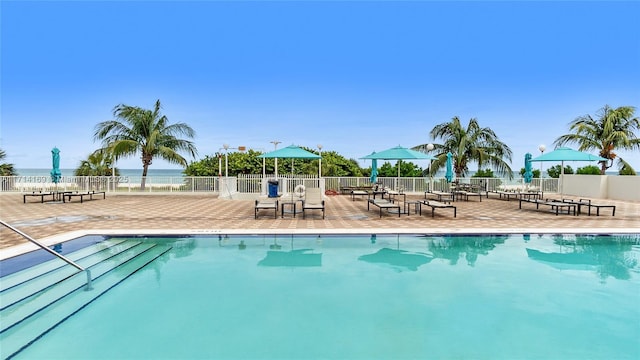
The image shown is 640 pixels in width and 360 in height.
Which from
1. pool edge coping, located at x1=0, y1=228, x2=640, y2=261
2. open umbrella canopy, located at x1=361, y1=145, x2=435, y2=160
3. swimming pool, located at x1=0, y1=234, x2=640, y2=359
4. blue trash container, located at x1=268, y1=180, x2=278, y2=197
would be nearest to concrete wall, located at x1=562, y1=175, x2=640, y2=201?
open umbrella canopy, located at x1=361, y1=145, x2=435, y2=160

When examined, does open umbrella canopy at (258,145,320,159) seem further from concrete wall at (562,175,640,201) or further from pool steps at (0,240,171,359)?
concrete wall at (562,175,640,201)

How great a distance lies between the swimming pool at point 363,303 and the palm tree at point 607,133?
15.5 m

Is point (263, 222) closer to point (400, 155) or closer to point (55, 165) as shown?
point (400, 155)

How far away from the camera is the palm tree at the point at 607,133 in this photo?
18438 mm

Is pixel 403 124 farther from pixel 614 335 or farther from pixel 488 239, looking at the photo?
pixel 614 335

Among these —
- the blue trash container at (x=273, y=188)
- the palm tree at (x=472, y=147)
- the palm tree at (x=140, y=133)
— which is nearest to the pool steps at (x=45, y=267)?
the blue trash container at (x=273, y=188)

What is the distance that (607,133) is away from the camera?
18.7 m

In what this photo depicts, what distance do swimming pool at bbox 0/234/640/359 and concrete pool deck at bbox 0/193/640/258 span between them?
28.5 inches

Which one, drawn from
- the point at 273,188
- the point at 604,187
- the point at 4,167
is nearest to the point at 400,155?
the point at 273,188

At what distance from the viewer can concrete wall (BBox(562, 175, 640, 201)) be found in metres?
15.2

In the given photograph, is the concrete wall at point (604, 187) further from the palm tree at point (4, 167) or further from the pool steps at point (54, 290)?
the palm tree at point (4, 167)

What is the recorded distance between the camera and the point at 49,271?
5039mm

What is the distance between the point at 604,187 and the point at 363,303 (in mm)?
17578

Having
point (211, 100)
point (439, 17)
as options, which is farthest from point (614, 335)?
point (211, 100)
